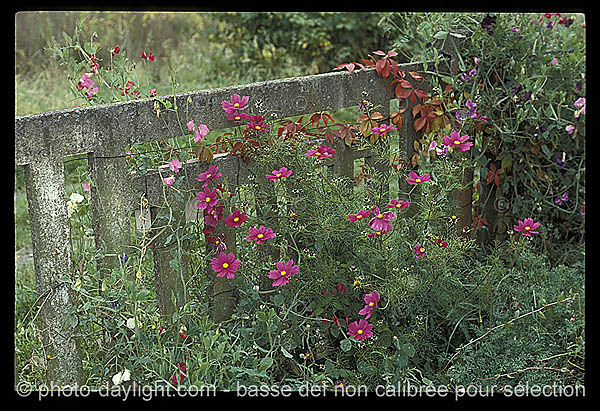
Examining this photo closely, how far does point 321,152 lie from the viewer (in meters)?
2.52

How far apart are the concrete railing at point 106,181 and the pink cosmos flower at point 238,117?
0.04 m

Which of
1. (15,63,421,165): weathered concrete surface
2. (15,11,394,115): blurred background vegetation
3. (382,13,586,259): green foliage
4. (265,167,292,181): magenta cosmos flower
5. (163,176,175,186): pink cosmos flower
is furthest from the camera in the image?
(15,11,394,115): blurred background vegetation

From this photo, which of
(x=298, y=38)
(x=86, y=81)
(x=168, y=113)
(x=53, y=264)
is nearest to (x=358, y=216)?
(x=168, y=113)

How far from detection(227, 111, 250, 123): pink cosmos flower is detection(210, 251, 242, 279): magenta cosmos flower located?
1.58 feet

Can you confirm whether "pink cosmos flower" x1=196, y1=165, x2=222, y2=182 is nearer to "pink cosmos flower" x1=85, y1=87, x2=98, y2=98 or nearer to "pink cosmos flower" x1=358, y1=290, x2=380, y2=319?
"pink cosmos flower" x1=85, y1=87, x2=98, y2=98

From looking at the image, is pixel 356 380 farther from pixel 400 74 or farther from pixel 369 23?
pixel 369 23

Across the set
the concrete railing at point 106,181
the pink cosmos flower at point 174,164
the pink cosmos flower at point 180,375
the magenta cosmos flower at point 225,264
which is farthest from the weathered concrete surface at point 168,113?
the pink cosmos flower at point 180,375

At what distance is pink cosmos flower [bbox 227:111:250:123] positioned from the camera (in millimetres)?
2410

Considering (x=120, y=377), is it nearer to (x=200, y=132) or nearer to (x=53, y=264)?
(x=53, y=264)

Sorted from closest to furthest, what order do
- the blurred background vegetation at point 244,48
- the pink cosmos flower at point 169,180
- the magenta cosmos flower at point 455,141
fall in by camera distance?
the pink cosmos flower at point 169,180, the magenta cosmos flower at point 455,141, the blurred background vegetation at point 244,48

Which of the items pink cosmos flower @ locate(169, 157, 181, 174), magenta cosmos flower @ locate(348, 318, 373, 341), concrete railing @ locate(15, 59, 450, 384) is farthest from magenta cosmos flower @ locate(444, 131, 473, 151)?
pink cosmos flower @ locate(169, 157, 181, 174)

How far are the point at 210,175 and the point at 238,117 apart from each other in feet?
0.75

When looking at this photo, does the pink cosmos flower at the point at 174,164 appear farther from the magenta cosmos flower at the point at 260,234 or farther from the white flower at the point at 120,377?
the white flower at the point at 120,377

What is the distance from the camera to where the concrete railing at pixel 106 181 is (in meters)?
2.13
